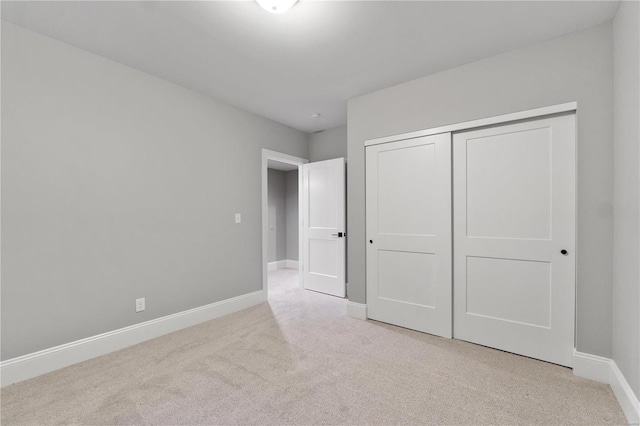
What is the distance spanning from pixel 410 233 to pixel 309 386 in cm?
176

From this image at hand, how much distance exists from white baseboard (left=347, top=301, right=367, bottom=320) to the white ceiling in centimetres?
246

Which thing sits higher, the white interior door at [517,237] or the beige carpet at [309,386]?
the white interior door at [517,237]

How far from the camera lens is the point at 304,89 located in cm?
319

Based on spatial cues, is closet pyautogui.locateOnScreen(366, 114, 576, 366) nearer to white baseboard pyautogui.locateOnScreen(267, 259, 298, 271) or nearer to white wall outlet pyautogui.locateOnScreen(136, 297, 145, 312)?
white wall outlet pyautogui.locateOnScreen(136, 297, 145, 312)

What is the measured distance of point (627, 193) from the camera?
1775 mm

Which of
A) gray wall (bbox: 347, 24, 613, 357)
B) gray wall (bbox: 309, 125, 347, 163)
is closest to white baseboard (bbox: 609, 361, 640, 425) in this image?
gray wall (bbox: 347, 24, 613, 357)

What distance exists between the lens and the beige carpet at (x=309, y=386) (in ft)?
5.63

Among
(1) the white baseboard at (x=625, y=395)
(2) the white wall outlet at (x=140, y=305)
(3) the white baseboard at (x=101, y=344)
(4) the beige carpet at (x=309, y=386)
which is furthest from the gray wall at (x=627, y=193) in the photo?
(2) the white wall outlet at (x=140, y=305)

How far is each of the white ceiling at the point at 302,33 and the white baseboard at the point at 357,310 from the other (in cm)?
246

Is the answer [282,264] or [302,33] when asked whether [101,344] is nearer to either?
[302,33]

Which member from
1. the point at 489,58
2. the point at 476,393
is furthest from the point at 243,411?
the point at 489,58

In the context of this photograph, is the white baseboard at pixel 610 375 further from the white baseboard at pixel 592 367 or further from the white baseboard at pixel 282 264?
the white baseboard at pixel 282 264

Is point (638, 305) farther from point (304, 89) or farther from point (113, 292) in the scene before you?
point (113, 292)

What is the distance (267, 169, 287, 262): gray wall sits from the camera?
661 centimetres
